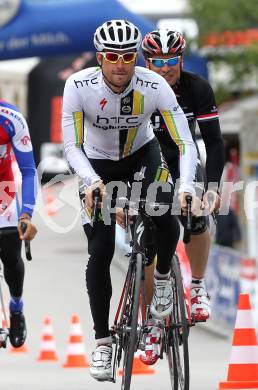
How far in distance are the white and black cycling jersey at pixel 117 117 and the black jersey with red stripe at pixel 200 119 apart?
81cm

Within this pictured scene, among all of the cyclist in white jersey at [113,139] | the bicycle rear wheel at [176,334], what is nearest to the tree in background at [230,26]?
the bicycle rear wheel at [176,334]

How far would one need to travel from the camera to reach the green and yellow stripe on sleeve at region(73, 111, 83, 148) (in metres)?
8.98

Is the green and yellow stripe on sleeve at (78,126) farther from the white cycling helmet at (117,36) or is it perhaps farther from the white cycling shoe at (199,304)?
the white cycling shoe at (199,304)

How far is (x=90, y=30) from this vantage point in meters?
23.5

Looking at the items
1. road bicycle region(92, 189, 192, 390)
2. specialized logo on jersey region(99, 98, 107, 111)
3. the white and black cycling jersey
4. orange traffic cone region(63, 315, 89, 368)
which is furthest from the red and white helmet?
orange traffic cone region(63, 315, 89, 368)

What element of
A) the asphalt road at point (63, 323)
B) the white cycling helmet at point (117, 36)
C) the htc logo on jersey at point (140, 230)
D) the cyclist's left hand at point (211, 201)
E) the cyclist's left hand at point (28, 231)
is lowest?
the asphalt road at point (63, 323)

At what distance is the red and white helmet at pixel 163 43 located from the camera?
33.0ft

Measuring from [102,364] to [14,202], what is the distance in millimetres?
1888

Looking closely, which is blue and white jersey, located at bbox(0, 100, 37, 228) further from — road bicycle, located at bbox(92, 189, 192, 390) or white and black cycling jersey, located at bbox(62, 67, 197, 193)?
road bicycle, located at bbox(92, 189, 192, 390)

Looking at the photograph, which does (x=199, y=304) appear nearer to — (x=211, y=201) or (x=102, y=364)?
(x=211, y=201)

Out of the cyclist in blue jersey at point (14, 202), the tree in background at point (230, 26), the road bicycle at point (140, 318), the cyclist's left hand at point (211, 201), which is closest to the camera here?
the road bicycle at point (140, 318)

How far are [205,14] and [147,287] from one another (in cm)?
3753

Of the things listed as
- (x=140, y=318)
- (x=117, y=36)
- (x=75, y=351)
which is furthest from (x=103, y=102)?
(x=75, y=351)

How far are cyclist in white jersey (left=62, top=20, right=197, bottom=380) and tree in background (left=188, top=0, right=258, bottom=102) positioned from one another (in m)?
36.3
